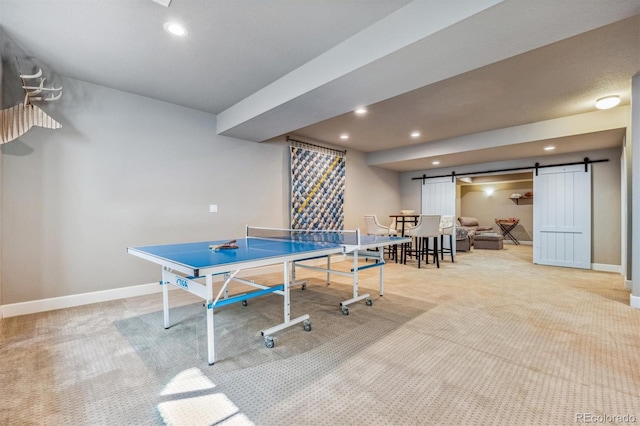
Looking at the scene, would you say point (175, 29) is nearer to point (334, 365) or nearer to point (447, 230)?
point (334, 365)

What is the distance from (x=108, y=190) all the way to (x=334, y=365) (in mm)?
3434

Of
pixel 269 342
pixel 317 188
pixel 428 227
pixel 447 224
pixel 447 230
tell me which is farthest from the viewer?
pixel 447 224

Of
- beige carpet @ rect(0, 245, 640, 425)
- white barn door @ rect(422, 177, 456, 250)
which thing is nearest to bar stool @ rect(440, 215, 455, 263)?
white barn door @ rect(422, 177, 456, 250)

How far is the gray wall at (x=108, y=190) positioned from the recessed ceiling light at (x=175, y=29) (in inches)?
68.4

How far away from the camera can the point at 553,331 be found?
97.7 inches

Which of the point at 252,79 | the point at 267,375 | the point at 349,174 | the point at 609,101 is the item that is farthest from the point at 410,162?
the point at 267,375

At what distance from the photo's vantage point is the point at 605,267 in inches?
209

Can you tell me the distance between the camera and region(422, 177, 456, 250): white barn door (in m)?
7.47

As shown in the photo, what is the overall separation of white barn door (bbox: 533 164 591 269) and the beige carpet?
9.02ft

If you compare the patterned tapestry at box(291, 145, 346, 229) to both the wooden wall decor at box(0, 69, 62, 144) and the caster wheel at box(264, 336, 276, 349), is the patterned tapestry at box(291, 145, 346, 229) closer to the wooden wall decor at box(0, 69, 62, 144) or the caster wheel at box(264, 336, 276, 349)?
the caster wheel at box(264, 336, 276, 349)

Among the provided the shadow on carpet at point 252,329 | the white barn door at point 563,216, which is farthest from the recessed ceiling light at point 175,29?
the white barn door at point 563,216

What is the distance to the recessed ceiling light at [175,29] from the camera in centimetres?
225

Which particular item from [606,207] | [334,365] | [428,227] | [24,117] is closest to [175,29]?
[24,117]

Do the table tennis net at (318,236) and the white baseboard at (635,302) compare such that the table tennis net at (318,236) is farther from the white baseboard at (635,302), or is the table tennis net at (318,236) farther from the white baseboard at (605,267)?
the white baseboard at (605,267)
